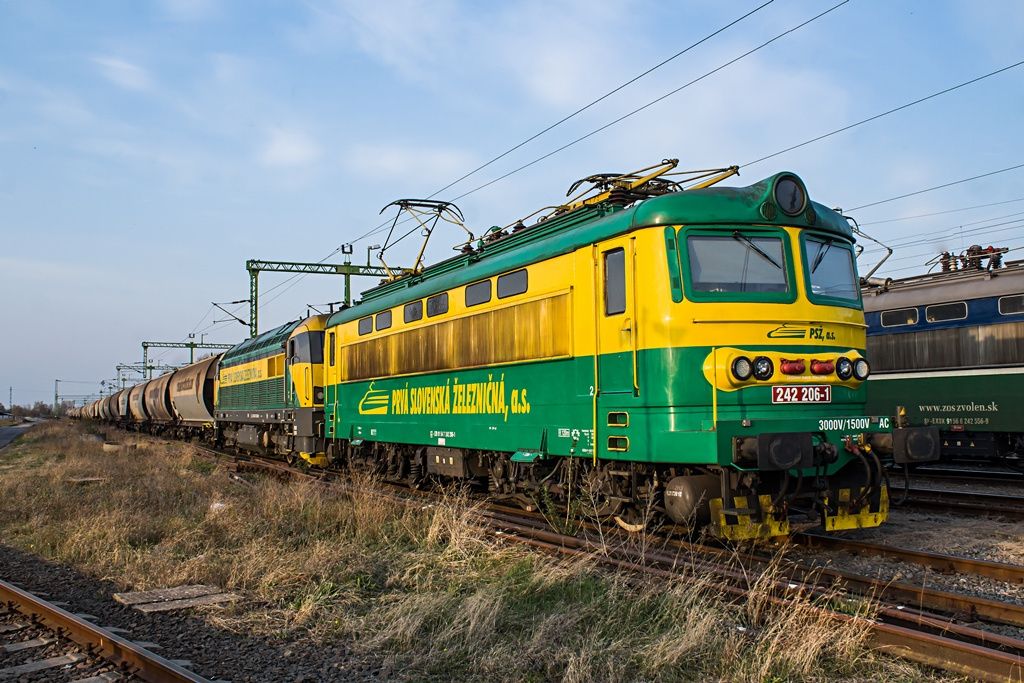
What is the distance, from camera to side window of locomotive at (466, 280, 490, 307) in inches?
417

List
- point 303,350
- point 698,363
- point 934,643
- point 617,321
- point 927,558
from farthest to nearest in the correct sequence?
1. point 303,350
2. point 617,321
3. point 698,363
4. point 927,558
5. point 934,643

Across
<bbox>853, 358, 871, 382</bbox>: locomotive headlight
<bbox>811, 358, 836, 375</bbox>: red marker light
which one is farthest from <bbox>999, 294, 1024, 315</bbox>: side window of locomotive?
<bbox>811, 358, 836, 375</bbox>: red marker light

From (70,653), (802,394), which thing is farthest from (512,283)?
(70,653)

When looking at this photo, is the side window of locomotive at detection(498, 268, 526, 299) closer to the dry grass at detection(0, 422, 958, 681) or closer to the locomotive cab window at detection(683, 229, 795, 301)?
the locomotive cab window at detection(683, 229, 795, 301)

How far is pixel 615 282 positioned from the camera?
818 cm

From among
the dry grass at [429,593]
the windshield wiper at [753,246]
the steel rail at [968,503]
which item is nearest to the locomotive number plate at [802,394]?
the windshield wiper at [753,246]

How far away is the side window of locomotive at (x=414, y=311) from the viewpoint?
495 inches

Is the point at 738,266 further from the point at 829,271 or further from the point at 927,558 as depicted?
the point at 927,558

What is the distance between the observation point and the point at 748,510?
7.05 m

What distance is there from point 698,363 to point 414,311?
6.34m

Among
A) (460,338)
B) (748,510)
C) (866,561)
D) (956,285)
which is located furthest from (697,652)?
(956,285)

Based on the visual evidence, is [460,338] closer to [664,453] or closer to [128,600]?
[664,453]

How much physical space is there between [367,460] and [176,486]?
3.62 m

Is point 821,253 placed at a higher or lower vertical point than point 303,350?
higher
